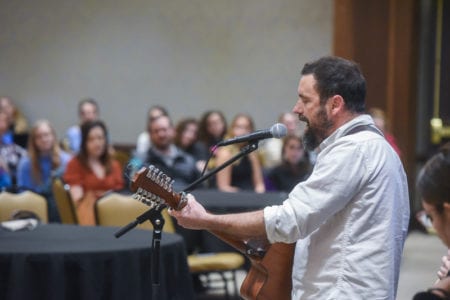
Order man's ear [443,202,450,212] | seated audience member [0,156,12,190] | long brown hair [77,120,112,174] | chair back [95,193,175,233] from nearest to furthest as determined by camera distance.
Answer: man's ear [443,202,450,212] < chair back [95,193,175,233] < long brown hair [77,120,112,174] < seated audience member [0,156,12,190]

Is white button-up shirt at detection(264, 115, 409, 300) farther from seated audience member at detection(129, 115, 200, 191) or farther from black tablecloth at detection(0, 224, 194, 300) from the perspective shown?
seated audience member at detection(129, 115, 200, 191)

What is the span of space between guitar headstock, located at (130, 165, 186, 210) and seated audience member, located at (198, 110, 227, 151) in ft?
19.7

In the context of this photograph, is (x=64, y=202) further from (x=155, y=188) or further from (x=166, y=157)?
(x=155, y=188)

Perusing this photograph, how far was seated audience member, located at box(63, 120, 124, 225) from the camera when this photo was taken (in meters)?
6.57

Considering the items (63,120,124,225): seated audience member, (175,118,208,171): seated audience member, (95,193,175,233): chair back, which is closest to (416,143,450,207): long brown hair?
(95,193,175,233): chair back

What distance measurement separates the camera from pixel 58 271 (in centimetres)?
416

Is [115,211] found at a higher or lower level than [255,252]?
lower

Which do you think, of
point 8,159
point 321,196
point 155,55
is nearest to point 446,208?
point 321,196

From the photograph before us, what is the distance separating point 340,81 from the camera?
2.76m

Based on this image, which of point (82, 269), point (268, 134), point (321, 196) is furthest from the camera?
point (82, 269)

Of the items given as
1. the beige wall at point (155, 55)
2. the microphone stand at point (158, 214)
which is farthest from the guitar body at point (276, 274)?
the beige wall at point (155, 55)

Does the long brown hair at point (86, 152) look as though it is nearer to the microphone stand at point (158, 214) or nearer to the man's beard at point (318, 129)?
the microphone stand at point (158, 214)

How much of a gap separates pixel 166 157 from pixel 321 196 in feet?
15.1

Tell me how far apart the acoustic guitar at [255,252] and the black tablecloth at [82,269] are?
127 centimetres
